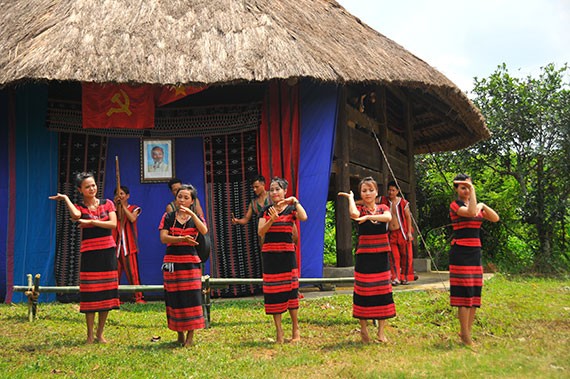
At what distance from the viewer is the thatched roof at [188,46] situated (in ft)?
21.0

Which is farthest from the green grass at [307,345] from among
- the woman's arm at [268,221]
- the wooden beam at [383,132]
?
the wooden beam at [383,132]

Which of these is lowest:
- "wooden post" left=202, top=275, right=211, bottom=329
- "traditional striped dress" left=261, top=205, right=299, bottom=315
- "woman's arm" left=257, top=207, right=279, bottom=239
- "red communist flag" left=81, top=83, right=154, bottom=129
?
"wooden post" left=202, top=275, right=211, bottom=329

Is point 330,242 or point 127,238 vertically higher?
point 127,238

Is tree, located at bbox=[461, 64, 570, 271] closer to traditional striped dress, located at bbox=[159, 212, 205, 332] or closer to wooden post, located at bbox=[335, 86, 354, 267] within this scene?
wooden post, located at bbox=[335, 86, 354, 267]

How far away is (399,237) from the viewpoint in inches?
309

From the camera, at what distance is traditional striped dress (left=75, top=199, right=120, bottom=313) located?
4516mm

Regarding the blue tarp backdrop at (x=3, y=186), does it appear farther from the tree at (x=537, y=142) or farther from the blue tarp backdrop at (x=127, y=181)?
the tree at (x=537, y=142)

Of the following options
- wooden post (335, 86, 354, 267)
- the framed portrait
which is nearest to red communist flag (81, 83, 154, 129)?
the framed portrait

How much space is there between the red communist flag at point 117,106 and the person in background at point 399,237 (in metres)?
3.24

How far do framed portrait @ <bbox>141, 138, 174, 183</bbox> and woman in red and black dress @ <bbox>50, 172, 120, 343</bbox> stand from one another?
2.55 m

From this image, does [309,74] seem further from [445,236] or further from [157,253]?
[445,236]

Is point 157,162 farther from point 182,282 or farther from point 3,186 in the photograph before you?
point 182,282

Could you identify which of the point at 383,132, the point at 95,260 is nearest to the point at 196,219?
the point at 95,260

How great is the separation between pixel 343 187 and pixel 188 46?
2.60 metres
